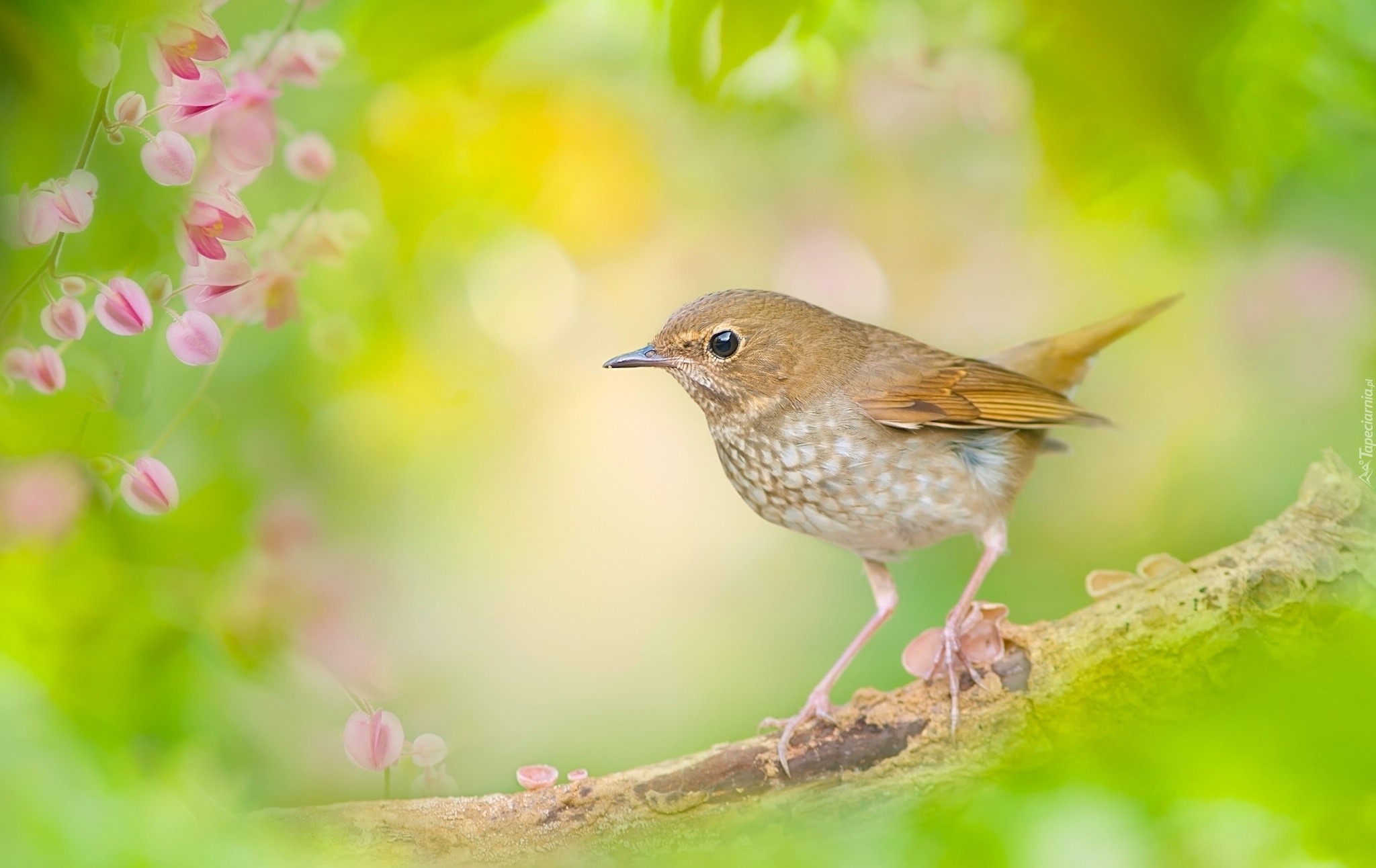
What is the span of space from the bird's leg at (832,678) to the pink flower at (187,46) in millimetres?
1200

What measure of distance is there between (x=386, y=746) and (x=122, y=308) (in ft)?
2.38

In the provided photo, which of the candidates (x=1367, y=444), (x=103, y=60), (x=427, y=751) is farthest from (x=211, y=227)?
(x=1367, y=444)

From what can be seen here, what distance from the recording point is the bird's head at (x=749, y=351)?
1664 mm

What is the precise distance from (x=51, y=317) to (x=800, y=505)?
3.46ft

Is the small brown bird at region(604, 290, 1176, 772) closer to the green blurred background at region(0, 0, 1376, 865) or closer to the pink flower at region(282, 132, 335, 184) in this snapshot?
the green blurred background at region(0, 0, 1376, 865)

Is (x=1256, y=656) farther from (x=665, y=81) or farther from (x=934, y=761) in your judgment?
(x=665, y=81)

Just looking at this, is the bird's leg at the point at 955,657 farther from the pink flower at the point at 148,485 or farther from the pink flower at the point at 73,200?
Result: the pink flower at the point at 73,200

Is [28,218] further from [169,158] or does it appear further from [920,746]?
[920,746]

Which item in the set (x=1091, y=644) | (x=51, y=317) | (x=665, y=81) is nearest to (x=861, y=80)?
(x=665, y=81)

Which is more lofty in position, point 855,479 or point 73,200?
point 73,200

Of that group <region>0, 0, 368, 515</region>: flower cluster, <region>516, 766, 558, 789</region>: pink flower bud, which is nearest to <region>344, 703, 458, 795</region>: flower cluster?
<region>516, 766, 558, 789</region>: pink flower bud

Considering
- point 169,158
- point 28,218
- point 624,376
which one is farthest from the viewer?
point 624,376

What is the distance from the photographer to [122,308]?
1.43 m

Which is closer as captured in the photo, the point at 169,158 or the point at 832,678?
the point at 169,158
